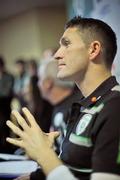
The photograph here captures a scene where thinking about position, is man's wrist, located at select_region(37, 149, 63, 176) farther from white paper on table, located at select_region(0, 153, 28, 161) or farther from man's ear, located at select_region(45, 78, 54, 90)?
man's ear, located at select_region(45, 78, 54, 90)

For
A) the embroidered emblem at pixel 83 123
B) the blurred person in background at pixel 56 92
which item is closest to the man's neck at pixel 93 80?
the embroidered emblem at pixel 83 123

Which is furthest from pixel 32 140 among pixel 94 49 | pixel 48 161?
pixel 94 49

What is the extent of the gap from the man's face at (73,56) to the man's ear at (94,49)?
17 millimetres

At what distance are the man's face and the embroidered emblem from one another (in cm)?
15

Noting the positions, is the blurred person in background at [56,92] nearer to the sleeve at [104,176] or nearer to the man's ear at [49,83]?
the man's ear at [49,83]

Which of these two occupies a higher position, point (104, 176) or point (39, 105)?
point (39, 105)

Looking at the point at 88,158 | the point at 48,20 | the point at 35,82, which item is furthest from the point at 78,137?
the point at 48,20

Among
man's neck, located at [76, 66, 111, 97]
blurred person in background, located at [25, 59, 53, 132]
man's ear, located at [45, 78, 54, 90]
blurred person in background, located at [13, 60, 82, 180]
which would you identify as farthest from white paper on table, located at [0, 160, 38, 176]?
man's ear, located at [45, 78, 54, 90]

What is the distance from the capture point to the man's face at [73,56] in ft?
4.30

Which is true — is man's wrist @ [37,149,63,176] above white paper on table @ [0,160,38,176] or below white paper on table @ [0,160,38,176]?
above

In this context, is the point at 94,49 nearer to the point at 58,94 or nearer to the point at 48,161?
the point at 48,161

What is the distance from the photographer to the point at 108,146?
1.07 metres

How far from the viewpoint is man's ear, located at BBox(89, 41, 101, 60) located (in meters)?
1.29

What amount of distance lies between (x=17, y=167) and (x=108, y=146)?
462mm
